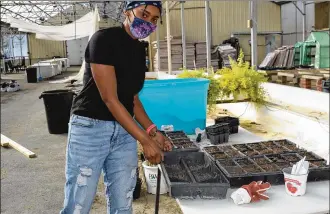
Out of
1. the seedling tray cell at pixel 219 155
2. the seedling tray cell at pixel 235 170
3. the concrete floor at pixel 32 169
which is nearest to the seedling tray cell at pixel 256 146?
the seedling tray cell at pixel 219 155

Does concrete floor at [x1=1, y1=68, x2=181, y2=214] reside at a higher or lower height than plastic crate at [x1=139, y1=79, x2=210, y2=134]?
lower

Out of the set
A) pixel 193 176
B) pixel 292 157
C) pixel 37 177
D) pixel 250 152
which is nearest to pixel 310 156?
pixel 292 157

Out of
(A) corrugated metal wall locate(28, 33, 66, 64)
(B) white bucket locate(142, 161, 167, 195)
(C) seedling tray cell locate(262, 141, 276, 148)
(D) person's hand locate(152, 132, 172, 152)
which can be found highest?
(A) corrugated metal wall locate(28, 33, 66, 64)

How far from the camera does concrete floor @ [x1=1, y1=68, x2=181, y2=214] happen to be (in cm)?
343

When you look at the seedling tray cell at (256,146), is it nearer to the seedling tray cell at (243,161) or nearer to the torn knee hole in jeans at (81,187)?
the seedling tray cell at (243,161)

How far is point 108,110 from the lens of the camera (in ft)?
6.01

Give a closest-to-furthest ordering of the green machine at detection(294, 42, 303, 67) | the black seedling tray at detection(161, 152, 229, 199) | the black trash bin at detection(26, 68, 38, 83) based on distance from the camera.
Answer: the black seedling tray at detection(161, 152, 229, 199)
the green machine at detection(294, 42, 303, 67)
the black trash bin at detection(26, 68, 38, 83)

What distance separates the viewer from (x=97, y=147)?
1.84m

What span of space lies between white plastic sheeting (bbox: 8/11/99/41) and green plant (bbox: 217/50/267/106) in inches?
419

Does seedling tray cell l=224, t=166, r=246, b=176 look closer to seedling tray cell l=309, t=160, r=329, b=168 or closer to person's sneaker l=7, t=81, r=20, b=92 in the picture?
seedling tray cell l=309, t=160, r=329, b=168

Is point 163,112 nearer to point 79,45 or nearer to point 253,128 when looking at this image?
point 253,128

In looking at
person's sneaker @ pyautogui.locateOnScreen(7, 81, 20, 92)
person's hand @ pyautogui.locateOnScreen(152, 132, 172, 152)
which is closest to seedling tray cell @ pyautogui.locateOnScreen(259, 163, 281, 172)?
person's hand @ pyautogui.locateOnScreen(152, 132, 172, 152)

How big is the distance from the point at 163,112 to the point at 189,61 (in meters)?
8.89

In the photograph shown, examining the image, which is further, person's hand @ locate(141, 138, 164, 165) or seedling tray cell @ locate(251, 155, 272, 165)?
→ seedling tray cell @ locate(251, 155, 272, 165)
